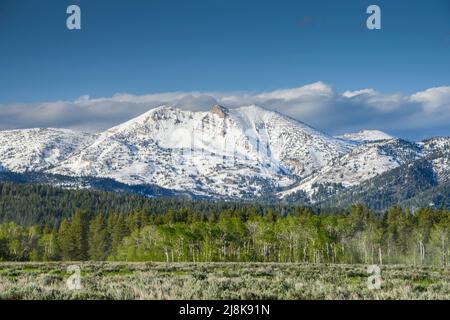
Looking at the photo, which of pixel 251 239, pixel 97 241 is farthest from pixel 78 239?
pixel 251 239

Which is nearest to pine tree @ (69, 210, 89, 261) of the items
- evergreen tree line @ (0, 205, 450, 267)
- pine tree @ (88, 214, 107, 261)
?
evergreen tree line @ (0, 205, 450, 267)

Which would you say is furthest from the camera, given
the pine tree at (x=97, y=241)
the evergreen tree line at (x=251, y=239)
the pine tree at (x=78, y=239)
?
the pine tree at (x=78, y=239)

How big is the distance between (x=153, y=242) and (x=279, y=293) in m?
82.7

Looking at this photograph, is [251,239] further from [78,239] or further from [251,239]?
[78,239]

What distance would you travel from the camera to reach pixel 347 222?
102 m

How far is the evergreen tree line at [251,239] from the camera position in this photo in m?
96.1

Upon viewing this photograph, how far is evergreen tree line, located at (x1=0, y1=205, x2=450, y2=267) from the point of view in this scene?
96062mm

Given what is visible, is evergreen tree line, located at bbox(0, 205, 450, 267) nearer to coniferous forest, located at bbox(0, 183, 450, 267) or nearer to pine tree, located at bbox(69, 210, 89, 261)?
pine tree, located at bbox(69, 210, 89, 261)

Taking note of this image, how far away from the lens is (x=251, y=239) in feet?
352

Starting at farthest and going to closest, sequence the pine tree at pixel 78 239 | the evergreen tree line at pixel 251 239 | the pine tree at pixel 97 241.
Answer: the pine tree at pixel 78 239
the pine tree at pixel 97 241
the evergreen tree line at pixel 251 239

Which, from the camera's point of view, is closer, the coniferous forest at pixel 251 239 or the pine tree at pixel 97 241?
the coniferous forest at pixel 251 239

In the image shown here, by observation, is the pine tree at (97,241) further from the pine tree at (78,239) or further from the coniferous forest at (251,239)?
the pine tree at (78,239)

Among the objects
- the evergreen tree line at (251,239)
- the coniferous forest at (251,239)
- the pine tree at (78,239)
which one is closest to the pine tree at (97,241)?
the coniferous forest at (251,239)
